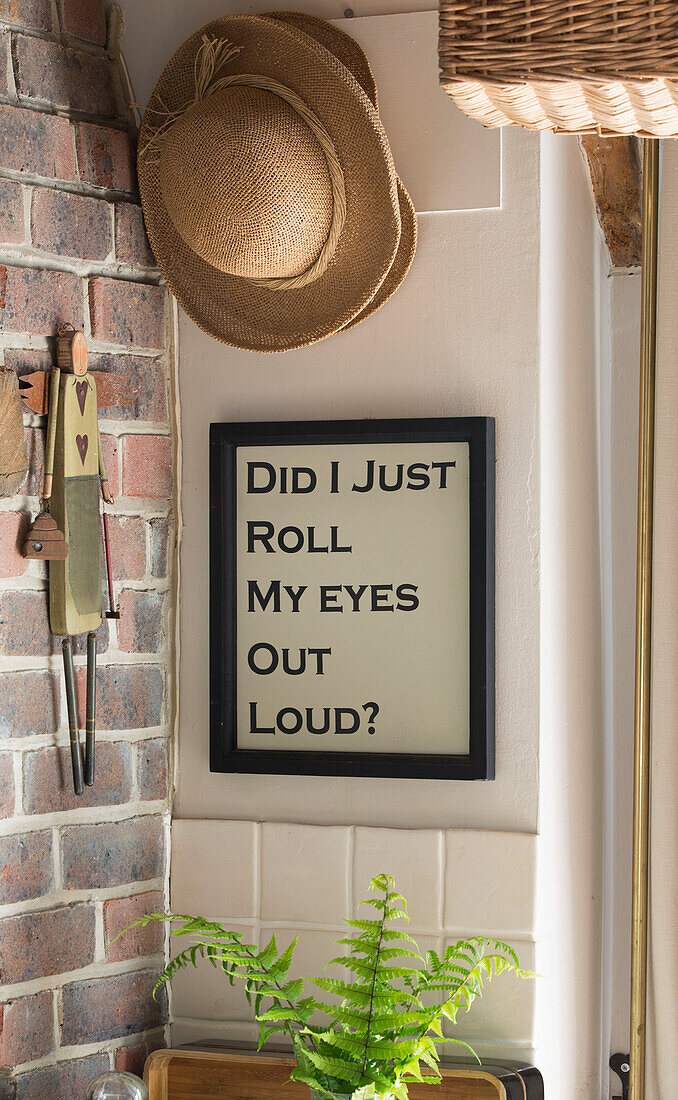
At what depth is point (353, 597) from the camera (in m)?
1.32

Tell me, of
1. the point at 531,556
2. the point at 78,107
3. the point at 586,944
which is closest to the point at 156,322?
the point at 78,107

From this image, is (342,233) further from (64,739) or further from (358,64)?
(64,739)

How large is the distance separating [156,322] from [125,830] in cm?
64

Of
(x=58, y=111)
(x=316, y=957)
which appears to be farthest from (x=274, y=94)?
(x=316, y=957)

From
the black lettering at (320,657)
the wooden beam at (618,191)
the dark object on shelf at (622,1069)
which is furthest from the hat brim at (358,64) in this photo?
the dark object on shelf at (622,1069)

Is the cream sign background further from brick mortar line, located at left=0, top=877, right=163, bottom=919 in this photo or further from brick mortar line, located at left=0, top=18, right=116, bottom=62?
brick mortar line, located at left=0, top=18, right=116, bottom=62

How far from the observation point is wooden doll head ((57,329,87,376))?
1.23 meters

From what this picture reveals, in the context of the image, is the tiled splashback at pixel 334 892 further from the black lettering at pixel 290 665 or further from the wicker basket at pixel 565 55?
the wicker basket at pixel 565 55

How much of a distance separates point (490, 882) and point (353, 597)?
0.37 m

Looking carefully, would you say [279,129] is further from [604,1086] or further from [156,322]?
[604,1086]

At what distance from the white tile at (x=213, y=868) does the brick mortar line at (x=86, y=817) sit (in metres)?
0.04

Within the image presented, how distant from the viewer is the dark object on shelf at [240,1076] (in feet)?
3.95

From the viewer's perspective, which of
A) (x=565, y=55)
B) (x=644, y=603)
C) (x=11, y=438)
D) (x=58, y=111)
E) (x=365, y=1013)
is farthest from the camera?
(x=644, y=603)

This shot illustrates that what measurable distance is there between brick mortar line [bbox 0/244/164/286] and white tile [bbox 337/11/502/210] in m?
0.35
